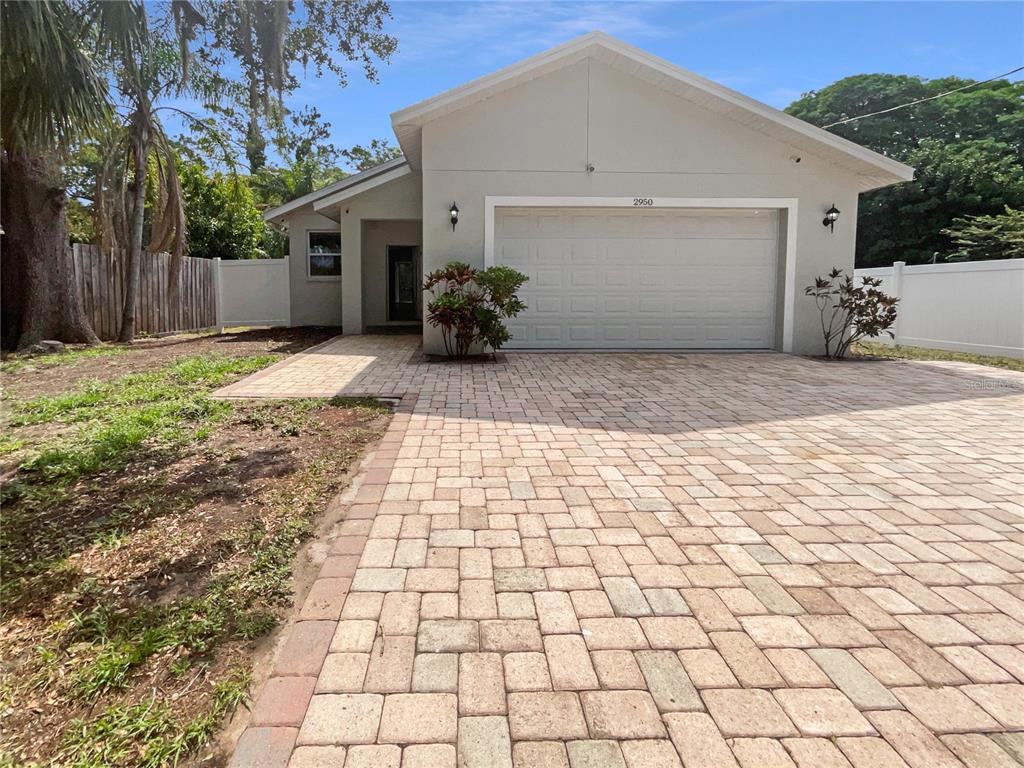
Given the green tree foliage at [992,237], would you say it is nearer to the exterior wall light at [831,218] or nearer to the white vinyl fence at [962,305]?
the white vinyl fence at [962,305]

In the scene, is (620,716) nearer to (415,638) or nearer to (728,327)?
(415,638)

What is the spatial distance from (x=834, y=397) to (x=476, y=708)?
6.25 metres

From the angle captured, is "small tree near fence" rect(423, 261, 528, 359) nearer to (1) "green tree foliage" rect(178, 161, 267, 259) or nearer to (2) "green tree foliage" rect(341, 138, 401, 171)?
(1) "green tree foliage" rect(178, 161, 267, 259)

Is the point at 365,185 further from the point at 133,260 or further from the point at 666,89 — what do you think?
the point at 666,89

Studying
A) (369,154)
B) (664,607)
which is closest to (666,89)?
(664,607)

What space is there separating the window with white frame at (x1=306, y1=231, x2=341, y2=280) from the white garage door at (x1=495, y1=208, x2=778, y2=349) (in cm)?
710

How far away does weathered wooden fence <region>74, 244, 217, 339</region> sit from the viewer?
39.5 ft

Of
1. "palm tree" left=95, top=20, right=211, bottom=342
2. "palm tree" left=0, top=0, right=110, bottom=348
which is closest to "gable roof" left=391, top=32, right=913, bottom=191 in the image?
"palm tree" left=95, top=20, right=211, bottom=342

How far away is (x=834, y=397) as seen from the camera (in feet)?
22.7

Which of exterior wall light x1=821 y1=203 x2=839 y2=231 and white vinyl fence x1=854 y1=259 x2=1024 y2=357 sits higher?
exterior wall light x1=821 y1=203 x2=839 y2=231

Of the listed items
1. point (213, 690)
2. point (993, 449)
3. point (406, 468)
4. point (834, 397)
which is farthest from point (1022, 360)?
point (213, 690)

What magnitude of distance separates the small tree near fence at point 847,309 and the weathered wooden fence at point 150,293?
492 inches

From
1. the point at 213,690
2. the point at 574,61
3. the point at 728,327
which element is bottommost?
the point at 213,690

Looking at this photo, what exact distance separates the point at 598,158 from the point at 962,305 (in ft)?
24.0
